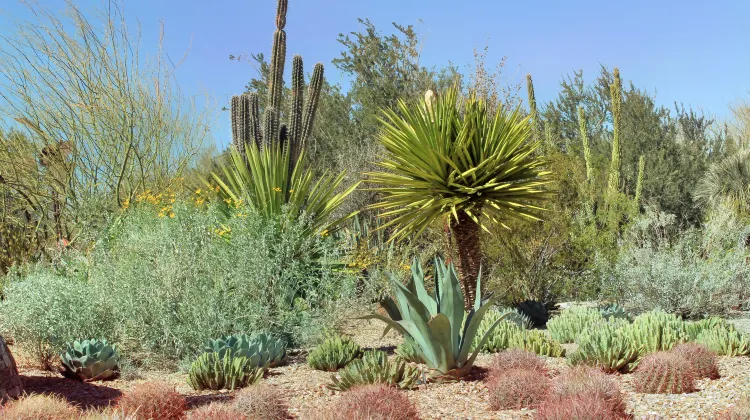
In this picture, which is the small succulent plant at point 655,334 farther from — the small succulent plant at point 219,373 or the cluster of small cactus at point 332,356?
the small succulent plant at point 219,373

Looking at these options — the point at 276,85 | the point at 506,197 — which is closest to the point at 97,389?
the point at 506,197

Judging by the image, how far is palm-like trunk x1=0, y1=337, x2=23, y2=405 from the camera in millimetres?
5125

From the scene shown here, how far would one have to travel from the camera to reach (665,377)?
205 inches

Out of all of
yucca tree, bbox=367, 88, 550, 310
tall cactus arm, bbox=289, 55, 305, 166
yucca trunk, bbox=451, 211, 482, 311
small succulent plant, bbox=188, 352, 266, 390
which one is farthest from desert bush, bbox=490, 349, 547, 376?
tall cactus arm, bbox=289, 55, 305, 166

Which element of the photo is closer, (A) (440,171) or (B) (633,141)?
(A) (440,171)

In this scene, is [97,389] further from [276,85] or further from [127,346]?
[276,85]

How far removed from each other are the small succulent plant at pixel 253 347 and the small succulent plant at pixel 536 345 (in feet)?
7.66

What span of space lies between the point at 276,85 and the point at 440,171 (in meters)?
4.30

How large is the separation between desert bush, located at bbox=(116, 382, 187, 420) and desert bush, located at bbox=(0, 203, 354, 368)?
7.59 ft

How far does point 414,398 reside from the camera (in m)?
5.26

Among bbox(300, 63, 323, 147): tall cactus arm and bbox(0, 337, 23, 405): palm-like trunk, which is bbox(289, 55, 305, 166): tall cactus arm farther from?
bbox(0, 337, 23, 405): palm-like trunk

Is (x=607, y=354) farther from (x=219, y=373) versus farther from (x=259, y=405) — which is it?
(x=219, y=373)

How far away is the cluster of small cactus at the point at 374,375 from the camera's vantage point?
17.5 feet

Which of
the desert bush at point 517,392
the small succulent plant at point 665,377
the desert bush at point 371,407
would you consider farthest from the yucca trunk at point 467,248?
the desert bush at point 371,407
